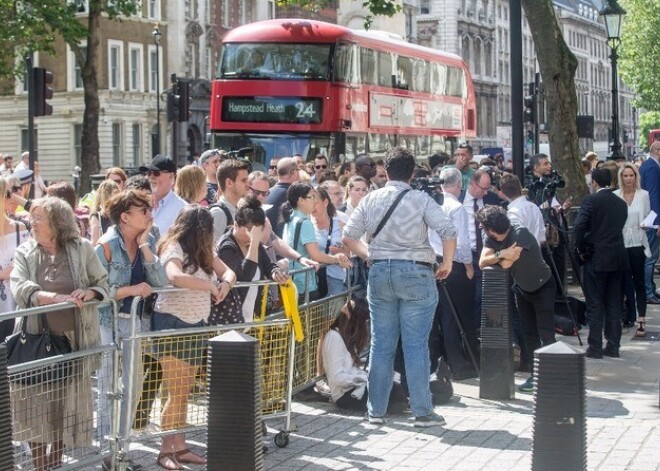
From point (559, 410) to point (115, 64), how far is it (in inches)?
2269

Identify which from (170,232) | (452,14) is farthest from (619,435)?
(452,14)

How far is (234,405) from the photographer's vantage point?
6820 millimetres

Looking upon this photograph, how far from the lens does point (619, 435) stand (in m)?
9.22

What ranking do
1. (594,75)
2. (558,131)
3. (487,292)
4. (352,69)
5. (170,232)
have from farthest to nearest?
1. (594,75)
2. (352,69)
3. (558,131)
4. (487,292)
5. (170,232)

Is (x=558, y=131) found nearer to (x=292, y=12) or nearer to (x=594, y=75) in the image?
(x=292, y=12)

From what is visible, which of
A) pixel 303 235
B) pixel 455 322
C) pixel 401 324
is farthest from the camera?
pixel 455 322

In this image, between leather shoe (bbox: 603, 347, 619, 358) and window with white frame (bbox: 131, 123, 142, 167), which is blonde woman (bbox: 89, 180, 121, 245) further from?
window with white frame (bbox: 131, 123, 142, 167)

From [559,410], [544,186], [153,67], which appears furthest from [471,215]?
[153,67]

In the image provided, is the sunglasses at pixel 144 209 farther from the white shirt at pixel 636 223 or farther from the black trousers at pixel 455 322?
the white shirt at pixel 636 223

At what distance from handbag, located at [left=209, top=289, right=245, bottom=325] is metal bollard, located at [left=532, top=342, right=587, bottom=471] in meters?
2.75

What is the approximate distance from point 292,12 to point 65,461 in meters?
66.5

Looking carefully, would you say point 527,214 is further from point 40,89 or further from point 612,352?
point 40,89

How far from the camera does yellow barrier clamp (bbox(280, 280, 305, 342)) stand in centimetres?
920

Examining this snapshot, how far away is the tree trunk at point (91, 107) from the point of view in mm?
42312
